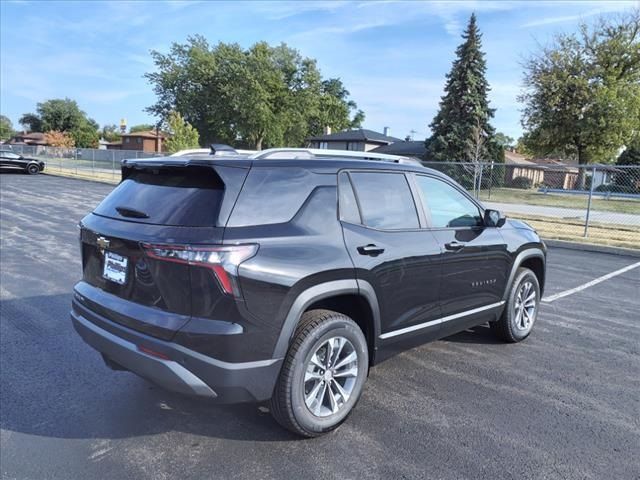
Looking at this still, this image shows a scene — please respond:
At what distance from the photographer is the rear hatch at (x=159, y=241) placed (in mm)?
2639

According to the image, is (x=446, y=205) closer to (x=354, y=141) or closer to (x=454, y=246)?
(x=454, y=246)

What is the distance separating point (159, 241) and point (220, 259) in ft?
1.29

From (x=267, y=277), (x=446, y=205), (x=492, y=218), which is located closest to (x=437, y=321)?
(x=446, y=205)

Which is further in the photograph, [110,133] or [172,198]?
[110,133]

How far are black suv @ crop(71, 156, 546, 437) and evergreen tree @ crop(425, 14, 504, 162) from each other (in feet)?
119

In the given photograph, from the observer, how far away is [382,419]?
3324mm

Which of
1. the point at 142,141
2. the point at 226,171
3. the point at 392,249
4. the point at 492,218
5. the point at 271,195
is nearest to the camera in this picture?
the point at 226,171

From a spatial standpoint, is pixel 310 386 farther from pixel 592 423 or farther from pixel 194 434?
pixel 592 423

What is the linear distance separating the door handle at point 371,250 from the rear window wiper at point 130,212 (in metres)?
1.36

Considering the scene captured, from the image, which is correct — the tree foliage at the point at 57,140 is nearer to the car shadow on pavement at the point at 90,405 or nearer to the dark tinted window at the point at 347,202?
the car shadow on pavement at the point at 90,405

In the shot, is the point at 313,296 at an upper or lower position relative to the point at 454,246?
lower

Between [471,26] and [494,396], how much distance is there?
139ft

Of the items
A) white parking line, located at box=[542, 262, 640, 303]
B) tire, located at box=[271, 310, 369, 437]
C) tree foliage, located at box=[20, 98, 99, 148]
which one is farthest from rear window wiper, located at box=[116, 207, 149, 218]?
tree foliage, located at box=[20, 98, 99, 148]

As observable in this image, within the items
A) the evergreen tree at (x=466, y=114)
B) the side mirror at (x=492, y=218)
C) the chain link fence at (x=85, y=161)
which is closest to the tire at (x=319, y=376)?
the side mirror at (x=492, y=218)
